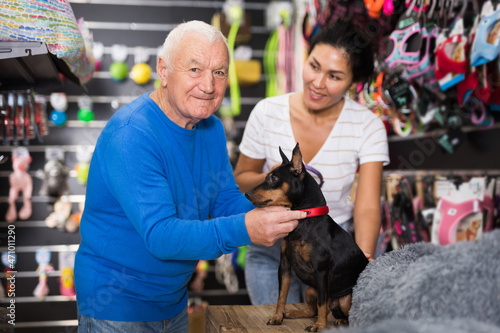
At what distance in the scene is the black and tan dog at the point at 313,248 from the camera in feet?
4.34

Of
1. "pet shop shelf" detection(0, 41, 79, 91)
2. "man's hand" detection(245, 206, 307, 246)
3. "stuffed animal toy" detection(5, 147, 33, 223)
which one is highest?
"pet shop shelf" detection(0, 41, 79, 91)

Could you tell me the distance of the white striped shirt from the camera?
5.94 ft

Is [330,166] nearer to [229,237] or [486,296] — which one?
[229,237]

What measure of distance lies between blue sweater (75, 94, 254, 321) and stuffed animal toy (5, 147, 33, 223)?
236 cm

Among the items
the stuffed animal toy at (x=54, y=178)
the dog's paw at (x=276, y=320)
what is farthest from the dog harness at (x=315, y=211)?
the stuffed animal toy at (x=54, y=178)

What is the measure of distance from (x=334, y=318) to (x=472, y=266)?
68cm

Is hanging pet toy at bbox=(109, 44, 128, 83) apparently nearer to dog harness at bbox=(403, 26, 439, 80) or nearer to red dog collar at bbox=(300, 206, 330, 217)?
dog harness at bbox=(403, 26, 439, 80)

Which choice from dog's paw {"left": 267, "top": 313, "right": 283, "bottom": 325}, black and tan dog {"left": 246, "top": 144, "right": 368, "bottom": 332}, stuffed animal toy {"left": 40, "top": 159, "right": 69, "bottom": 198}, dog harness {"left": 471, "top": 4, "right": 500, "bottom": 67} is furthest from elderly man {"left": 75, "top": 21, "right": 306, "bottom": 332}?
stuffed animal toy {"left": 40, "top": 159, "right": 69, "bottom": 198}

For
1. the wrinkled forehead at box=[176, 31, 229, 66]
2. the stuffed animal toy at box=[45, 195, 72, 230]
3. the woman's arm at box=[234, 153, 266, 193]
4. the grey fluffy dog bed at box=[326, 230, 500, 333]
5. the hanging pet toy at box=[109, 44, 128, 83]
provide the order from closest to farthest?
the grey fluffy dog bed at box=[326, 230, 500, 333] → the wrinkled forehead at box=[176, 31, 229, 66] → the woman's arm at box=[234, 153, 266, 193] → the stuffed animal toy at box=[45, 195, 72, 230] → the hanging pet toy at box=[109, 44, 128, 83]

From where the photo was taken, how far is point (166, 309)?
56.8 inches

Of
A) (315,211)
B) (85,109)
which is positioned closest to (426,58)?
(315,211)

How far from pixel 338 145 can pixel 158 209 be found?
0.89 m

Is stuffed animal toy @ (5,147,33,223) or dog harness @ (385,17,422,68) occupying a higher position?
dog harness @ (385,17,422,68)

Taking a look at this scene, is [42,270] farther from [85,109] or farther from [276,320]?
[276,320]
